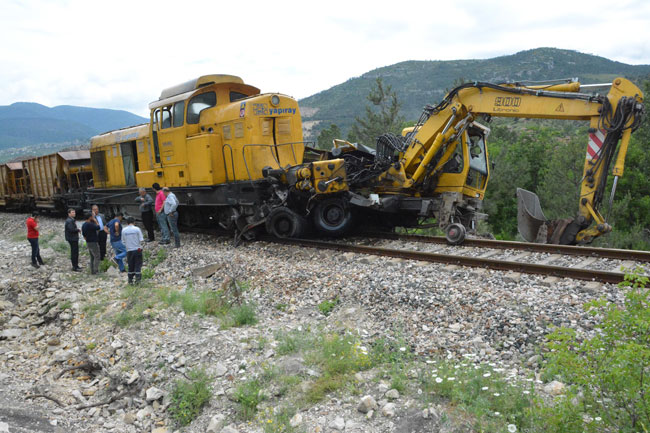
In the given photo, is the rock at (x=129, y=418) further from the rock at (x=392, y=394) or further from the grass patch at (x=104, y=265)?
the grass patch at (x=104, y=265)

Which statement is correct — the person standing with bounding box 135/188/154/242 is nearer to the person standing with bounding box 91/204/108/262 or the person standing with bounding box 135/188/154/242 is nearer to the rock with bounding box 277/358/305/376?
the person standing with bounding box 91/204/108/262

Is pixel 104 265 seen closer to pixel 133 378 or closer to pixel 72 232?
pixel 72 232

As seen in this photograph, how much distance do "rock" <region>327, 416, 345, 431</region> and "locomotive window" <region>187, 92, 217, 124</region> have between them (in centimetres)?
919

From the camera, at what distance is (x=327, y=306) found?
6293 mm

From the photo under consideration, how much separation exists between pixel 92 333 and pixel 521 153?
1386 inches

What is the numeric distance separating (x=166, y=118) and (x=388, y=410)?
1025cm

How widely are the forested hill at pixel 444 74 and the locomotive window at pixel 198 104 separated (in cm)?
8524

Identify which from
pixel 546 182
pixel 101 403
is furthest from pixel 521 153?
pixel 101 403

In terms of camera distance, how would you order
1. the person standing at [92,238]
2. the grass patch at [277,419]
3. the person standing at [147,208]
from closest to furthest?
the grass patch at [277,419], the person standing at [92,238], the person standing at [147,208]

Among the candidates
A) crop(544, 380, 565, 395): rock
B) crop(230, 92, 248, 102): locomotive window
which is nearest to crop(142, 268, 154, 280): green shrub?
crop(230, 92, 248, 102): locomotive window

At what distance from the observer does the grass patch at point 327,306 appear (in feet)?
20.5

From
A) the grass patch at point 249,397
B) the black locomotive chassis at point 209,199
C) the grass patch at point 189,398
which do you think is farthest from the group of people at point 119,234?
the grass patch at point 249,397

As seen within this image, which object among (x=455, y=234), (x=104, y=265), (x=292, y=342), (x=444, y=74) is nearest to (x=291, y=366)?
(x=292, y=342)

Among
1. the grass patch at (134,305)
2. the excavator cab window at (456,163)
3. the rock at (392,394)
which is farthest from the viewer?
the excavator cab window at (456,163)
